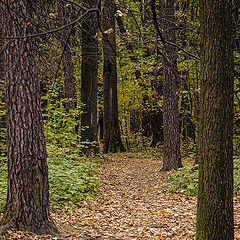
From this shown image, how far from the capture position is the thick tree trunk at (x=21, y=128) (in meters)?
4.00

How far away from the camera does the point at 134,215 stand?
5.96 meters

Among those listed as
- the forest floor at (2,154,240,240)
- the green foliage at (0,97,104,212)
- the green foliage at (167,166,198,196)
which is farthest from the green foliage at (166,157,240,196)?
the green foliage at (0,97,104,212)

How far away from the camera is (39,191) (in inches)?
162

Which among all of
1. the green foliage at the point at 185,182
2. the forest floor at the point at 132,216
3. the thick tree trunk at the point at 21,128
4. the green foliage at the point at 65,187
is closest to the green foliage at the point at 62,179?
the green foliage at the point at 65,187

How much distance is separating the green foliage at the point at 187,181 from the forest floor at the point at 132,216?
23 centimetres

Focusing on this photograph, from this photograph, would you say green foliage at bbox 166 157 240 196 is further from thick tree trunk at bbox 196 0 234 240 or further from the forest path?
thick tree trunk at bbox 196 0 234 240

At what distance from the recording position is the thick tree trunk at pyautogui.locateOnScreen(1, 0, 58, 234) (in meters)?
4.00

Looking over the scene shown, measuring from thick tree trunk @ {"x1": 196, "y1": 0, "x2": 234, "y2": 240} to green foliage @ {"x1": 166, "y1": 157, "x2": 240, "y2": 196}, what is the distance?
12.8 feet

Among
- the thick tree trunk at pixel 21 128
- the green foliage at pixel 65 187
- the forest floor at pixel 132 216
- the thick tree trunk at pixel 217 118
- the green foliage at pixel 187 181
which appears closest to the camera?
the thick tree trunk at pixel 217 118

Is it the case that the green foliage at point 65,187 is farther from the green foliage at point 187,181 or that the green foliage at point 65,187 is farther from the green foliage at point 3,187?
the green foliage at point 187,181

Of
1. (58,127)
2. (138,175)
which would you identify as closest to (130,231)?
(58,127)

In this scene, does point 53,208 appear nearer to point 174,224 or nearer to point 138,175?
point 174,224

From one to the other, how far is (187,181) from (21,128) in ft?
18.1

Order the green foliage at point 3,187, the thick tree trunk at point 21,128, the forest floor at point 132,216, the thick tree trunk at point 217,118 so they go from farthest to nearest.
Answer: the green foliage at point 3,187 → the forest floor at point 132,216 → the thick tree trunk at point 21,128 → the thick tree trunk at point 217,118
